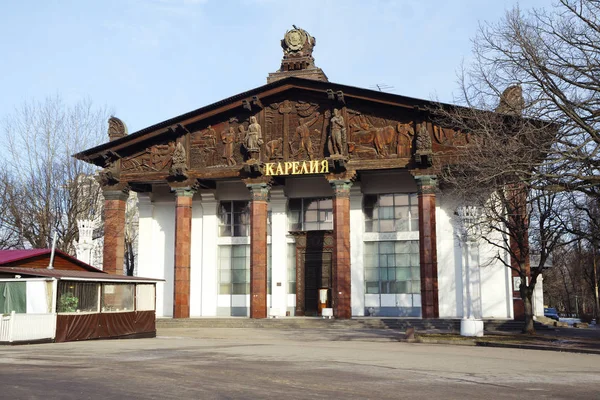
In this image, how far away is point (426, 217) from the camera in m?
32.5

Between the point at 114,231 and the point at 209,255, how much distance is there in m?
5.54

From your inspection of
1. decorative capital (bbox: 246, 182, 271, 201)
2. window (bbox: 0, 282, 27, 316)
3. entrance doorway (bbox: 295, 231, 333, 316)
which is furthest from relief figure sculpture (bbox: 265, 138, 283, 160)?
window (bbox: 0, 282, 27, 316)

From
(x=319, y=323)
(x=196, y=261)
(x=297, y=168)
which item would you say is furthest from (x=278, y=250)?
(x=319, y=323)

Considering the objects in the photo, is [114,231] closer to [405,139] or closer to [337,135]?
[337,135]

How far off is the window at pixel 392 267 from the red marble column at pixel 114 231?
13368mm

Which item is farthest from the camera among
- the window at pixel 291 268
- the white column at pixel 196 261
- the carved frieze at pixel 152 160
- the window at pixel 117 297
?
the white column at pixel 196 261

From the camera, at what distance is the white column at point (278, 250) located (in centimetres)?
3719

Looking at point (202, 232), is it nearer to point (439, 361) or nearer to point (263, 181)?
point (263, 181)

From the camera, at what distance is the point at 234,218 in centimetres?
3897

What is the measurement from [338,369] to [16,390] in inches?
252

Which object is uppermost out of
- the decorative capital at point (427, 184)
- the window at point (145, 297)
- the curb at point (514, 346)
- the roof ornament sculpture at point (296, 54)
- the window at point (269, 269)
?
the roof ornament sculpture at point (296, 54)

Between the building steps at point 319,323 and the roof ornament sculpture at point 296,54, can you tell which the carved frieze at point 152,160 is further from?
the building steps at point 319,323

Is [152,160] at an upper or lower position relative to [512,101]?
upper

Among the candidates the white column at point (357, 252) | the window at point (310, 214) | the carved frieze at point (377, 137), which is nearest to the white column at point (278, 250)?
the window at point (310, 214)
